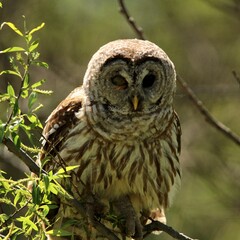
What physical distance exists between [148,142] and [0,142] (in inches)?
73.4

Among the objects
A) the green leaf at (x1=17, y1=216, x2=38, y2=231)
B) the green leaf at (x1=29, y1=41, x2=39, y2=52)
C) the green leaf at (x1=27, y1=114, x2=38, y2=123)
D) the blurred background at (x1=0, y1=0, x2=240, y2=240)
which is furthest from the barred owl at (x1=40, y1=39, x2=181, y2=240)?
the blurred background at (x1=0, y1=0, x2=240, y2=240)

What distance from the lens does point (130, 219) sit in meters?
5.06

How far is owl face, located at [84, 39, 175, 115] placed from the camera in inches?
213

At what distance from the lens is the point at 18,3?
898cm

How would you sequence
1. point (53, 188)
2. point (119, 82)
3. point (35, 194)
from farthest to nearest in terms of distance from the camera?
point (119, 82) → point (53, 188) → point (35, 194)

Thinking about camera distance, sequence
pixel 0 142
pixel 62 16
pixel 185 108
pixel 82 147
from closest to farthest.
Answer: pixel 0 142 < pixel 82 147 < pixel 185 108 < pixel 62 16

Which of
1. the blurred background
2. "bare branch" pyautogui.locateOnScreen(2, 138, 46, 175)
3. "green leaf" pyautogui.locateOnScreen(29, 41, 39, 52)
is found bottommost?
the blurred background

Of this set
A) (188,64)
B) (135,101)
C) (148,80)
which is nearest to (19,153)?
(135,101)

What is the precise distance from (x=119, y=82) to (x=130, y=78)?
0.36 feet

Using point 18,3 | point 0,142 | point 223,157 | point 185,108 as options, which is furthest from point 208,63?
point 0,142

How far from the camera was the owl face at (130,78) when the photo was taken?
17.8 feet

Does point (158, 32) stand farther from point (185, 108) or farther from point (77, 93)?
point (77, 93)

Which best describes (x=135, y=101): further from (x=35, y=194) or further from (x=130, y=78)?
(x=35, y=194)

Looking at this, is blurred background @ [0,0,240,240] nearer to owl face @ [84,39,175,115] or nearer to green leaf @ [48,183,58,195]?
owl face @ [84,39,175,115]
